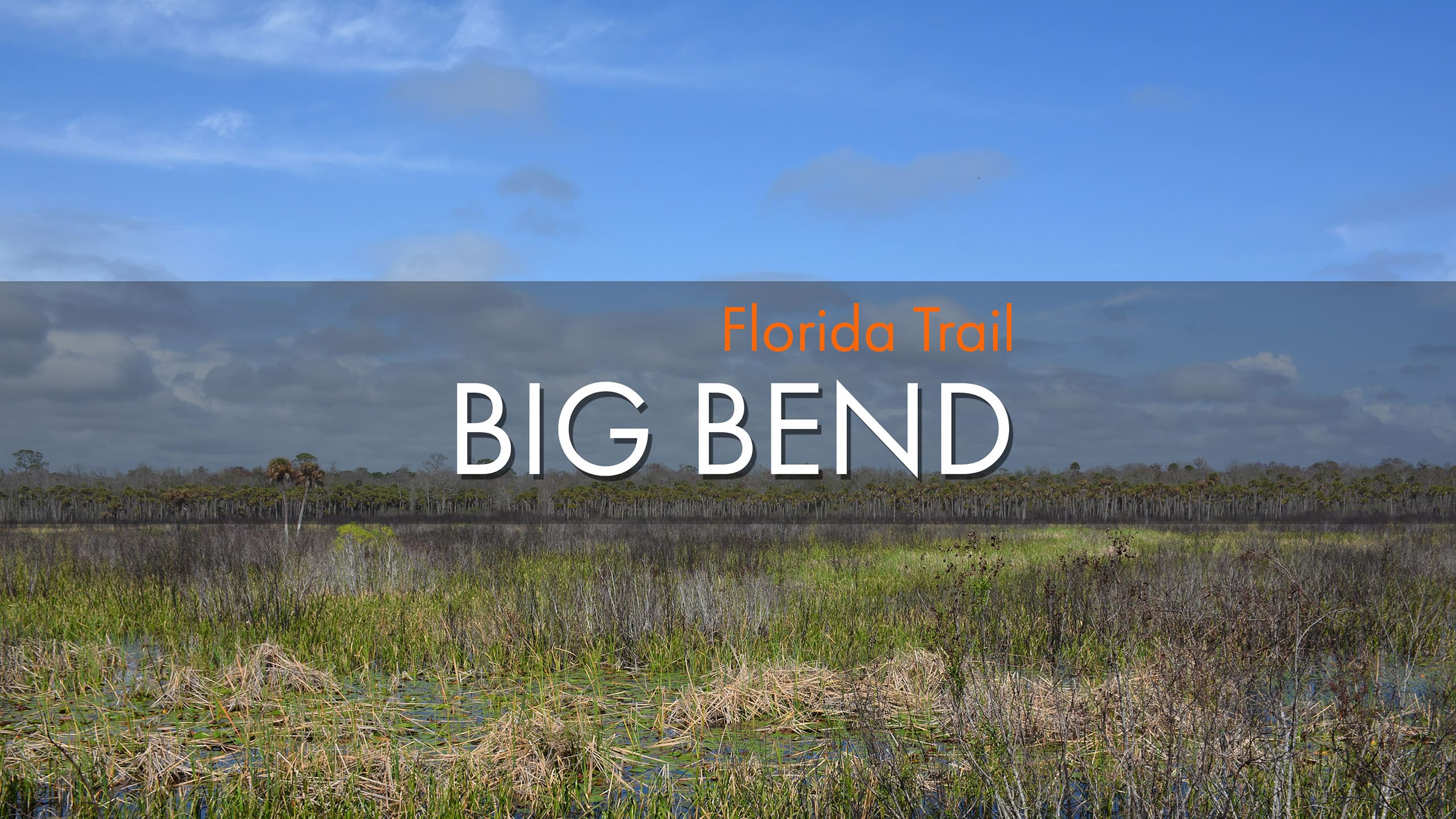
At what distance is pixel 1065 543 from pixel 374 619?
859 inches

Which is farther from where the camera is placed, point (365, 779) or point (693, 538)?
point (693, 538)

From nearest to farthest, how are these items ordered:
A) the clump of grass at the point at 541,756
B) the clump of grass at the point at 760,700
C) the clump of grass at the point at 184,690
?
the clump of grass at the point at 541,756 → the clump of grass at the point at 760,700 → the clump of grass at the point at 184,690

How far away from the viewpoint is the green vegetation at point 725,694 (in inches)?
168

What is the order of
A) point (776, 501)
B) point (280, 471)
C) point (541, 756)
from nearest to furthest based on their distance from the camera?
point (541, 756) → point (280, 471) → point (776, 501)

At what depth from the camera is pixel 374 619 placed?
401 inches

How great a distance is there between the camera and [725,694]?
647 cm

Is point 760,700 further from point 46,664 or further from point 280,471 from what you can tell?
point 280,471

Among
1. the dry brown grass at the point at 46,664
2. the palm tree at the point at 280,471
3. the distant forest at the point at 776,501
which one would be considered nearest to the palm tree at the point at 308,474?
the palm tree at the point at 280,471

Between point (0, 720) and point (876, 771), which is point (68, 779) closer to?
point (0, 720)

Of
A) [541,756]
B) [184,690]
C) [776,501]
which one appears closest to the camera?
[541,756]

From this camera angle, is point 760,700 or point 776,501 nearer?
point 760,700

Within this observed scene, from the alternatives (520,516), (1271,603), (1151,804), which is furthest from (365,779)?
(520,516)

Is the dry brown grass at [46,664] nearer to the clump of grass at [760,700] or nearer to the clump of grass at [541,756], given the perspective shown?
the clump of grass at [541,756]

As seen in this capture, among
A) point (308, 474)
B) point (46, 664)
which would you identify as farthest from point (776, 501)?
point (46, 664)
